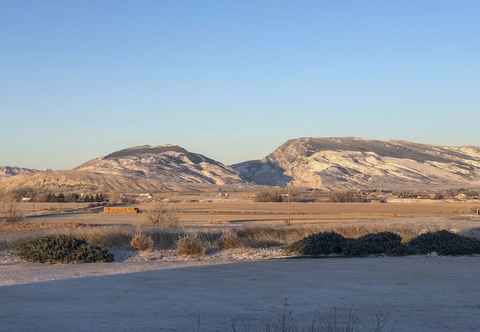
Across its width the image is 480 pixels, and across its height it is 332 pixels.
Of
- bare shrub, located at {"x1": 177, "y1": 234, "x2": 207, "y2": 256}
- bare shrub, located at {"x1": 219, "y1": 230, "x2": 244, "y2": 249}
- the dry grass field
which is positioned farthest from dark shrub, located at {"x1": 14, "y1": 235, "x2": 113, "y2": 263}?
the dry grass field

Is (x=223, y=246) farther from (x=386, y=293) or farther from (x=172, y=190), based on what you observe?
(x=172, y=190)

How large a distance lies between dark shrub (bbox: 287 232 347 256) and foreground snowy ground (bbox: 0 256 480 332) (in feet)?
17.0

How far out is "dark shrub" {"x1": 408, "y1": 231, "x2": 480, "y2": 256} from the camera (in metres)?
34.0

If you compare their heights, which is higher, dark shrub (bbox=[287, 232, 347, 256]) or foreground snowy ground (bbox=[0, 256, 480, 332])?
dark shrub (bbox=[287, 232, 347, 256])

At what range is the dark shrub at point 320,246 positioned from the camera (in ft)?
111

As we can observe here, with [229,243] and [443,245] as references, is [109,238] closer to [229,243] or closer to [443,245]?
[229,243]

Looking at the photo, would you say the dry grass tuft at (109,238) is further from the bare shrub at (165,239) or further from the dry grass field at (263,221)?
the dry grass field at (263,221)

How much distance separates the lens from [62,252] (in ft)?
101

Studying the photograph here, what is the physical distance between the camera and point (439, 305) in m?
18.9

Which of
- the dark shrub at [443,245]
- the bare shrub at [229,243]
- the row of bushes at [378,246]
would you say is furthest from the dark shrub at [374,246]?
the bare shrub at [229,243]

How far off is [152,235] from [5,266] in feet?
46.9

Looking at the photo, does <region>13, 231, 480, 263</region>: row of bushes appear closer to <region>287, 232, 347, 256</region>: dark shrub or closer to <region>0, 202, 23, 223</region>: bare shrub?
<region>287, 232, 347, 256</region>: dark shrub

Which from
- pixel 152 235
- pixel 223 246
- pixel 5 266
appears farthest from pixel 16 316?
pixel 152 235

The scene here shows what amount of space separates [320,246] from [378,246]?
2.58 m
